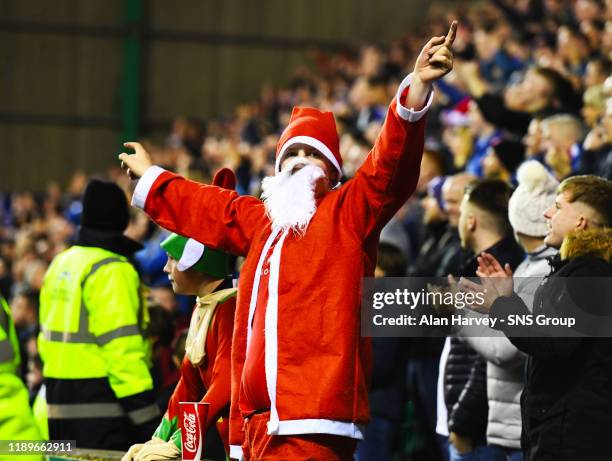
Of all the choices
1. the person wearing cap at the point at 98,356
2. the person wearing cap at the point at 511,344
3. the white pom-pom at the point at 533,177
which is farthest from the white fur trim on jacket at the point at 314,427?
the white pom-pom at the point at 533,177

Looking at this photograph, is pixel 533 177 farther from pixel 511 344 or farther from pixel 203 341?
pixel 203 341

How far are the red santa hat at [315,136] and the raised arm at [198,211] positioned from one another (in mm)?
209

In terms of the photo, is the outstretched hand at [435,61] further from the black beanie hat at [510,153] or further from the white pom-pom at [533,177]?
the black beanie hat at [510,153]

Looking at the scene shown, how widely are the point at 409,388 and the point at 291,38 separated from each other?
14.7 meters

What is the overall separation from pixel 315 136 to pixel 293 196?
0.26 meters

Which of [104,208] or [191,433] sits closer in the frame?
[191,433]

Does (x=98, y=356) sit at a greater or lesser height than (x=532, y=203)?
lesser

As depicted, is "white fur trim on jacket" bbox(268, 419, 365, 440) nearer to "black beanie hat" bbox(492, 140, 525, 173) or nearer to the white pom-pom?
the white pom-pom

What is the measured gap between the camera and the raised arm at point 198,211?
4137 millimetres

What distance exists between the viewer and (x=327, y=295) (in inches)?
151

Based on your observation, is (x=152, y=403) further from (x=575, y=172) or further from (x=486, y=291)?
(x=575, y=172)

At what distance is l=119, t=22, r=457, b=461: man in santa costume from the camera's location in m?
3.76

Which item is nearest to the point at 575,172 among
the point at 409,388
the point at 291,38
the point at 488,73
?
the point at 409,388

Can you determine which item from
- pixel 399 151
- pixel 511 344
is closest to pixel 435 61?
pixel 399 151
